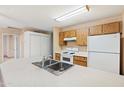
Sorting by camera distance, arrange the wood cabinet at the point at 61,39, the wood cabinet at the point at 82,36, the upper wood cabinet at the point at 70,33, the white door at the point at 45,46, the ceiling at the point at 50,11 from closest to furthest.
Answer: the ceiling at the point at 50,11 → the wood cabinet at the point at 82,36 → the upper wood cabinet at the point at 70,33 → the wood cabinet at the point at 61,39 → the white door at the point at 45,46

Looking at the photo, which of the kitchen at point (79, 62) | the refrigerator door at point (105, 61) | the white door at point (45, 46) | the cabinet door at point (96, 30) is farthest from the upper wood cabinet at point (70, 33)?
the white door at point (45, 46)

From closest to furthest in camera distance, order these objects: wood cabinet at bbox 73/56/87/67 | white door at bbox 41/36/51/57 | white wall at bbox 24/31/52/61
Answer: wood cabinet at bbox 73/56/87/67 → white wall at bbox 24/31/52/61 → white door at bbox 41/36/51/57

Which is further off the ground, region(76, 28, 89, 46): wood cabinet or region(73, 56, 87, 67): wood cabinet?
region(76, 28, 89, 46): wood cabinet

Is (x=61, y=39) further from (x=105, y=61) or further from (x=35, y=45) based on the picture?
(x=105, y=61)

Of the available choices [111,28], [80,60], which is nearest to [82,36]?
[80,60]

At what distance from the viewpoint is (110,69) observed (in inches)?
108

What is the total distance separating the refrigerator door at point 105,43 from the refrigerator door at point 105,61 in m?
0.13

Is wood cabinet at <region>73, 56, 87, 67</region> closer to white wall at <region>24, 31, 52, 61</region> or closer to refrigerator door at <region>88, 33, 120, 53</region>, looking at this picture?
refrigerator door at <region>88, 33, 120, 53</region>

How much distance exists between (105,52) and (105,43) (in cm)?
25

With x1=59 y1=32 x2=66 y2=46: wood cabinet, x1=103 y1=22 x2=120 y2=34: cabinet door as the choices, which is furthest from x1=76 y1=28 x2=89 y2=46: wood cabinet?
x1=59 y1=32 x2=66 y2=46: wood cabinet

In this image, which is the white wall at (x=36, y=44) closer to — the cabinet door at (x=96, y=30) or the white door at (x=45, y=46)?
the white door at (x=45, y=46)

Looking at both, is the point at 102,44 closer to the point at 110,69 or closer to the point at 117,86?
the point at 110,69

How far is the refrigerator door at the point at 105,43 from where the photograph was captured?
2.61 m

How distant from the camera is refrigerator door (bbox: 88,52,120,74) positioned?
8.55 ft
